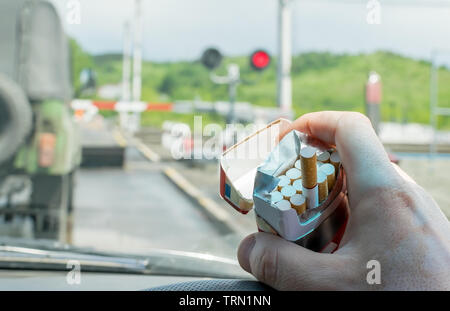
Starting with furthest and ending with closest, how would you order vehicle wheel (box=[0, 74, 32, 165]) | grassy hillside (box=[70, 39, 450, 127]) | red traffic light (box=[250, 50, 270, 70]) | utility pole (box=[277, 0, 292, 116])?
red traffic light (box=[250, 50, 270, 70]), vehicle wheel (box=[0, 74, 32, 165]), utility pole (box=[277, 0, 292, 116]), grassy hillside (box=[70, 39, 450, 127])

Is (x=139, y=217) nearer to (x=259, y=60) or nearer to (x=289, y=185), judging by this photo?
(x=259, y=60)

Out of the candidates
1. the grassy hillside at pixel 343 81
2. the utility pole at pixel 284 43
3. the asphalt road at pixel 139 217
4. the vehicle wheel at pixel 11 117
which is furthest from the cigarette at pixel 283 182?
the vehicle wheel at pixel 11 117

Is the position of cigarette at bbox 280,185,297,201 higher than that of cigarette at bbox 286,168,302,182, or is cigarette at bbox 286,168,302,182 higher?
cigarette at bbox 286,168,302,182

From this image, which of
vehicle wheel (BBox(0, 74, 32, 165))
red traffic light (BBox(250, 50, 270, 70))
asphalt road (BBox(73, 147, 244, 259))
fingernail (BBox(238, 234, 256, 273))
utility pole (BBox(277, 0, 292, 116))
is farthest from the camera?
red traffic light (BBox(250, 50, 270, 70))

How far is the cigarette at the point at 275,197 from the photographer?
2.95ft

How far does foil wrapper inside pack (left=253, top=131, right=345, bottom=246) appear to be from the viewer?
2.98 feet

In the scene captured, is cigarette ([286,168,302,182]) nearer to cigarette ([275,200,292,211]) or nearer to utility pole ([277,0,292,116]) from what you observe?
cigarette ([275,200,292,211])

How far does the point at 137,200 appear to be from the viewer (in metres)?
7.42

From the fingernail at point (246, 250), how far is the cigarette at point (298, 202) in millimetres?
144

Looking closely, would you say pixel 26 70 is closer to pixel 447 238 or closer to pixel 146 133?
pixel 447 238

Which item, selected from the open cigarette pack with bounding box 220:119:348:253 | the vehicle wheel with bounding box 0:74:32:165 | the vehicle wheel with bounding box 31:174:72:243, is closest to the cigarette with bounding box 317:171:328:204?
the open cigarette pack with bounding box 220:119:348:253

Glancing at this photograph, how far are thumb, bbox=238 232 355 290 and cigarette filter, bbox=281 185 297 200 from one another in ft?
0.29
